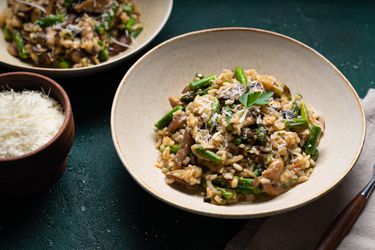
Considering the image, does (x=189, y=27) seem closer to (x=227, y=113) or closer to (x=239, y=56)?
(x=239, y=56)

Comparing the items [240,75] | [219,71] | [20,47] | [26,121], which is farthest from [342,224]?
[20,47]

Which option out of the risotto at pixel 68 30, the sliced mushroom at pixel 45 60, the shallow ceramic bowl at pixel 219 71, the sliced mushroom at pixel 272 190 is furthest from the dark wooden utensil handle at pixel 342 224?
the sliced mushroom at pixel 45 60

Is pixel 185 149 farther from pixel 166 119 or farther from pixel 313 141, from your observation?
pixel 313 141

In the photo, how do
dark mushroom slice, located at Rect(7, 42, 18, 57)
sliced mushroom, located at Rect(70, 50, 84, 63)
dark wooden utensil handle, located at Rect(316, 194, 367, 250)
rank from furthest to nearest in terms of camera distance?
1. dark mushroom slice, located at Rect(7, 42, 18, 57)
2. sliced mushroom, located at Rect(70, 50, 84, 63)
3. dark wooden utensil handle, located at Rect(316, 194, 367, 250)

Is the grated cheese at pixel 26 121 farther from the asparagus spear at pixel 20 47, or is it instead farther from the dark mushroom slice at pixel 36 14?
the dark mushroom slice at pixel 36 14

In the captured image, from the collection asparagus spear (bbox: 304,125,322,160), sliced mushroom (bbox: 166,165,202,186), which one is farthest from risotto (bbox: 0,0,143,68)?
asparagus spear (bbox: 304,125,322,160)

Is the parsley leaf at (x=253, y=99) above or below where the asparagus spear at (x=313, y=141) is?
above

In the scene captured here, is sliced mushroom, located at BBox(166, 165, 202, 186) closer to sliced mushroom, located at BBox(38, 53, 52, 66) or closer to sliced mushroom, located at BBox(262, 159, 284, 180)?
sliced mushroom, located at BBox(262, 159, 284, 180)
